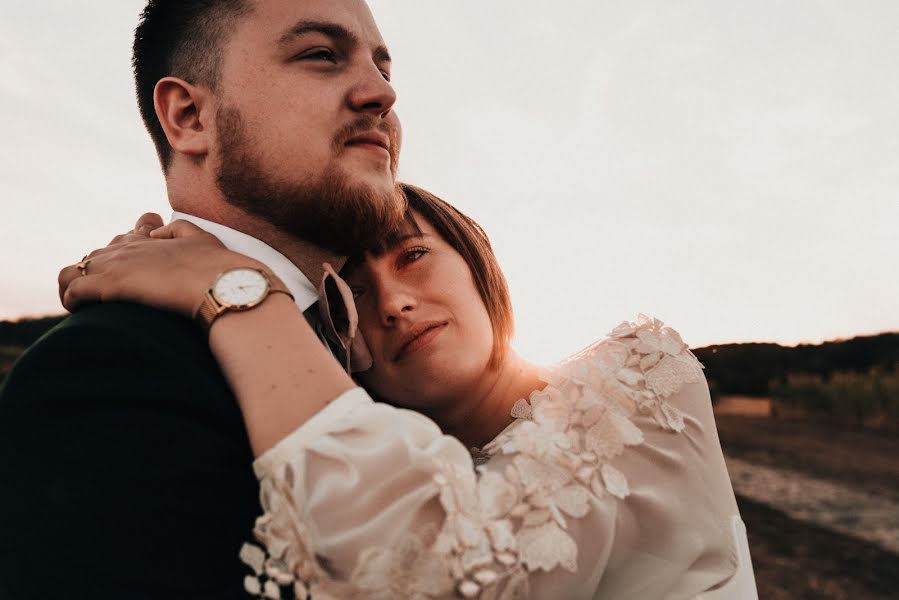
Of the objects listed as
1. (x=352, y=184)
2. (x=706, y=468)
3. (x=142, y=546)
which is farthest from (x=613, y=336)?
(x=142, y=546)

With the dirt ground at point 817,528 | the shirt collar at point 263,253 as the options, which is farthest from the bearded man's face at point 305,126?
the dirt ground at point 817,528

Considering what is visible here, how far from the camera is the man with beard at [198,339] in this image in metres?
1.23

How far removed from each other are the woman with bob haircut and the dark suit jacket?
0.07m

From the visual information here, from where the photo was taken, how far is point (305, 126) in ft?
7.64

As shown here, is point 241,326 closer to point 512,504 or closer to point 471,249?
point 512,504

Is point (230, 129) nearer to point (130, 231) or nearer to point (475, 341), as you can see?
point (130, 231)

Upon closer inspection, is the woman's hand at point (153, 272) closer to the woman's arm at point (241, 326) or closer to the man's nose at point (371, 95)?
the woman's arm at point (241, 326)

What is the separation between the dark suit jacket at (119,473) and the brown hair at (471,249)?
1.74m

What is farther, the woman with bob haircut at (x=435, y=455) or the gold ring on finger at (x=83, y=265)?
the gold ring on finger at (x=83, y=265)

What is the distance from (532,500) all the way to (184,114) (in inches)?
73.8

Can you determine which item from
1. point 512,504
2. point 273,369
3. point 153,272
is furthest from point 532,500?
point 153,272

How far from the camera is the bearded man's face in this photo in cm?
232

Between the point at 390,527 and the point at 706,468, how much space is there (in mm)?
1202

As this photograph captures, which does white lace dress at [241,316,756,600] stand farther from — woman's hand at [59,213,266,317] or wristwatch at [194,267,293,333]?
woman's hand at [59,213,266,317]
